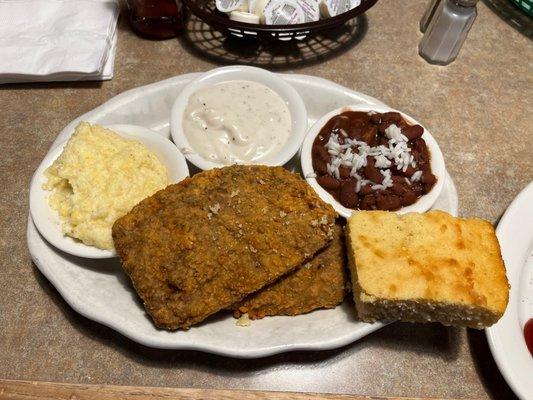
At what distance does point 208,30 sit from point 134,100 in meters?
0.87

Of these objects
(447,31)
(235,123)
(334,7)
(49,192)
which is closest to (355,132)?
(235,123)

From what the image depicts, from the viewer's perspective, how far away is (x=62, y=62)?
2510 millimetres

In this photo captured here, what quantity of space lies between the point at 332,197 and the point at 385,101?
0.97 m

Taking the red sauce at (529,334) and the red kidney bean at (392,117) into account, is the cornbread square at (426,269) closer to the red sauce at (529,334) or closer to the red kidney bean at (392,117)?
the red sauce at (529,334)

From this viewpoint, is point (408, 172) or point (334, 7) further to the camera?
point (334, 7)

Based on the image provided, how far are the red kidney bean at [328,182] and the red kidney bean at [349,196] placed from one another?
3 cm

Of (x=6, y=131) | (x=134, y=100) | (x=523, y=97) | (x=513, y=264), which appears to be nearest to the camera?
(x=513, y=264)

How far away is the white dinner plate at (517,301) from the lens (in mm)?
1647

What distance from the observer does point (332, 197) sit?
1942mm

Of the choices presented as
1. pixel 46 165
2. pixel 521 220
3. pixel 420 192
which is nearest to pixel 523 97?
pixel 521 220

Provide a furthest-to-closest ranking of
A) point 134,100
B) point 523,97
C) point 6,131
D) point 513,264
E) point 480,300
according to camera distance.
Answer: point 523,97, point 6,131, point 134,100, point 513,264, point 480,300

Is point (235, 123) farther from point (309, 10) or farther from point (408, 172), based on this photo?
point (309, 10)

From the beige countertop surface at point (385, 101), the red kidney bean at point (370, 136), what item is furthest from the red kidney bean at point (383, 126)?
the beige countertop surface at point (385, 101)

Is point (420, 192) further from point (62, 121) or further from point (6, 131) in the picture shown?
point (6, 131)
